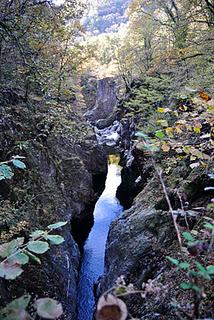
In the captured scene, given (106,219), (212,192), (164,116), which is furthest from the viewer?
(106,219)

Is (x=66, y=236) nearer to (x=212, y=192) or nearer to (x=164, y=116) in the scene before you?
(x=212, y=192)

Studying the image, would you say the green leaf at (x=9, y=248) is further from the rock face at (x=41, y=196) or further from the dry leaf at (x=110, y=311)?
the rock face at (x=41, y=196)

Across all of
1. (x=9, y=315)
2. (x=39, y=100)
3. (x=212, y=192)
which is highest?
(x=39, y=100)

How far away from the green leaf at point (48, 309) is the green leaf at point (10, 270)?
21cm

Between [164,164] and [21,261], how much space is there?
5.86 meters

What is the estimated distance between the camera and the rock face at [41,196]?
455 cm

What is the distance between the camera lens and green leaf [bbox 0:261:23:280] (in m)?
1.38

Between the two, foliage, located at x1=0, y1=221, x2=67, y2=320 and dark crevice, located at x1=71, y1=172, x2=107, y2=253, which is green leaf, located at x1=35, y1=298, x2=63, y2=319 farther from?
dark crevice, located at x1=71, y1=172, x2=107, y2=253

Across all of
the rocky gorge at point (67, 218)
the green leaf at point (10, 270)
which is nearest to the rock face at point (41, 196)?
the rocky gorge at point (67, 218)

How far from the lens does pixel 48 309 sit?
1212 millimetres

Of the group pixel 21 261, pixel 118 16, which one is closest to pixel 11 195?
pixel 21 261

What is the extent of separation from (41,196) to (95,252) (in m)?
4.50

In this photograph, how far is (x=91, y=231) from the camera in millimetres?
11547

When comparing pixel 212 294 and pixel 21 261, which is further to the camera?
pixel 212 294
